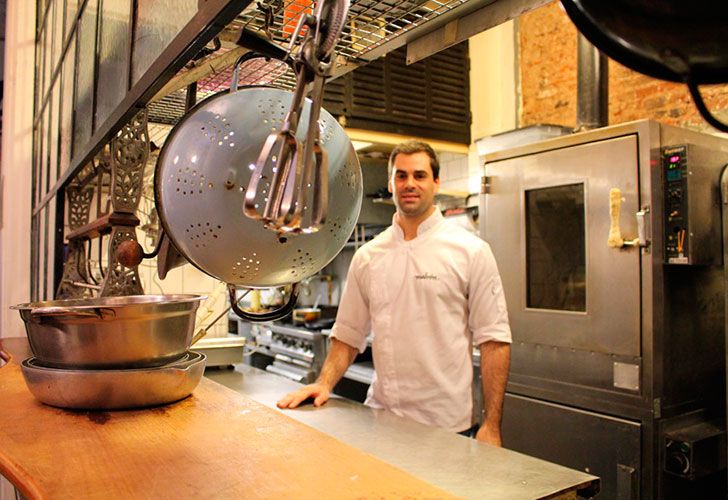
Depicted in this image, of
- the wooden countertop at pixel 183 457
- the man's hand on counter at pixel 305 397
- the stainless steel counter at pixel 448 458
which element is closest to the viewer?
the wooden countertop at pixel 183 457

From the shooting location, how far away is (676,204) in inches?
91.0

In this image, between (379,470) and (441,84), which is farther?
(441,84)

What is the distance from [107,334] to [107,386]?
106mm

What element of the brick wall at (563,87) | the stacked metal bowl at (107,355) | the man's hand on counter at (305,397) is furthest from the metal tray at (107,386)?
the brick wall at (563,87)

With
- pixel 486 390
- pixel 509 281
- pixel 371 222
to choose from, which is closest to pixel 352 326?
pixel 486 390

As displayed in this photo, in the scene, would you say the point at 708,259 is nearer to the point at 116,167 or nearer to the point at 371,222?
the point at 116,167

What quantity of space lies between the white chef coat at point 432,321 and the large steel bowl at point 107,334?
3.61 ft

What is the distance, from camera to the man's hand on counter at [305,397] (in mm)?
1820

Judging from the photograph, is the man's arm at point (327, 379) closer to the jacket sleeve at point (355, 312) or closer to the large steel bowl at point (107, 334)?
the jacket sleeve at point (355, 312)

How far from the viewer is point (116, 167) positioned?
165cm

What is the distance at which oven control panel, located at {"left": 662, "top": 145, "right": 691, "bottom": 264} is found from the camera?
2283 mm

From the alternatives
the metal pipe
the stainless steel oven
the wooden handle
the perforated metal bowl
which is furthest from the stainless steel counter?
the metal pipe

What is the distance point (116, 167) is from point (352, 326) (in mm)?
1120

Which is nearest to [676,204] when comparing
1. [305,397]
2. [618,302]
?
[618,302]
